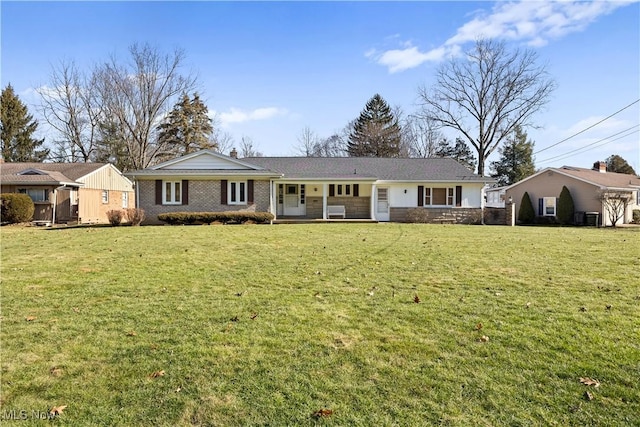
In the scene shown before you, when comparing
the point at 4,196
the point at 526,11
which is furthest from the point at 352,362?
the point at 4,196

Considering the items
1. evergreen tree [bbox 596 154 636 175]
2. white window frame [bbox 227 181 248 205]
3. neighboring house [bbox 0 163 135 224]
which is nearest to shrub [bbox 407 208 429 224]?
white window frame [bbox 227 181 248 205]

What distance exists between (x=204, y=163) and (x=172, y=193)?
2.43 m

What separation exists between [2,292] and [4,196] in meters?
19.8

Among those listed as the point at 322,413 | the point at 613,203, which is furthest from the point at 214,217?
the point at 613,203

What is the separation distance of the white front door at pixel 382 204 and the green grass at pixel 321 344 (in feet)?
51.2

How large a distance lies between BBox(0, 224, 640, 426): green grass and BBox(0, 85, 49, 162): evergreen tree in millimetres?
42228

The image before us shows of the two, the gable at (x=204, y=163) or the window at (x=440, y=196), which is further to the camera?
the window at (x=440, y=196)

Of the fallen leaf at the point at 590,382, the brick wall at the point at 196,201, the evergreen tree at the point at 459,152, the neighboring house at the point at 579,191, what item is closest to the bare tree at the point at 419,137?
the evergreen tree at the point at 459,152

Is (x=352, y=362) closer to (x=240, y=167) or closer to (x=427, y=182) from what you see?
(x=240, y=167)

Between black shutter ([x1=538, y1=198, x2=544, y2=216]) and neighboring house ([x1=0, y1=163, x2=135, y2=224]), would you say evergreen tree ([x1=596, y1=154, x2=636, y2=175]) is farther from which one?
neighboring house ([x1=0, y1=163, x2=135, y2=224])

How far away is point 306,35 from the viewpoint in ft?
48.2

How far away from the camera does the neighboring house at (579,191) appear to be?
78.1ft

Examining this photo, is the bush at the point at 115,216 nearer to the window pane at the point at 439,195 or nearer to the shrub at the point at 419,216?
the shrub at the point at 419,216

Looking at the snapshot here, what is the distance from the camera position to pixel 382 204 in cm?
2353
